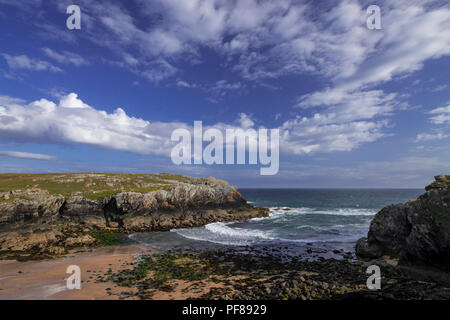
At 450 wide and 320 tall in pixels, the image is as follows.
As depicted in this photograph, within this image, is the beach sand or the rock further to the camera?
the rock

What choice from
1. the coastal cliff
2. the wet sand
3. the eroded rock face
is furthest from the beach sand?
the eroded rock face

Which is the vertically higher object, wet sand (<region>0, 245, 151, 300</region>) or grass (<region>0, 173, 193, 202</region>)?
grass (<region>0, 173, 193, 202</region>)

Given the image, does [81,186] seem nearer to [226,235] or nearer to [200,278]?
[226,235]

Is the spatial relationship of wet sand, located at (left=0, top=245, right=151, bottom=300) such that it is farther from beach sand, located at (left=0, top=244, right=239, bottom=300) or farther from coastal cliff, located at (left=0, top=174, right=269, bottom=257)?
coastal cliff, located at (left=0, top=174, right=269, bottom=257)

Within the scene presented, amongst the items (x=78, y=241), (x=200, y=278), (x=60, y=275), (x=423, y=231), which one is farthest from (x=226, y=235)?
(x=423, y=231)

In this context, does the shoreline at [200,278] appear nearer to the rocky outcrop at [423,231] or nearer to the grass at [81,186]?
the rocky outcrop at [423,231]

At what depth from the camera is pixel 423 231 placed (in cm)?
1853

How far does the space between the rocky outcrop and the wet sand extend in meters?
25.2

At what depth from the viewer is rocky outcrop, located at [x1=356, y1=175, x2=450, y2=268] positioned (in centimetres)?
1749

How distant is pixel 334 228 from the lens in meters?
44.6

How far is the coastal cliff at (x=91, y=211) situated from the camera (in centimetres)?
3198
